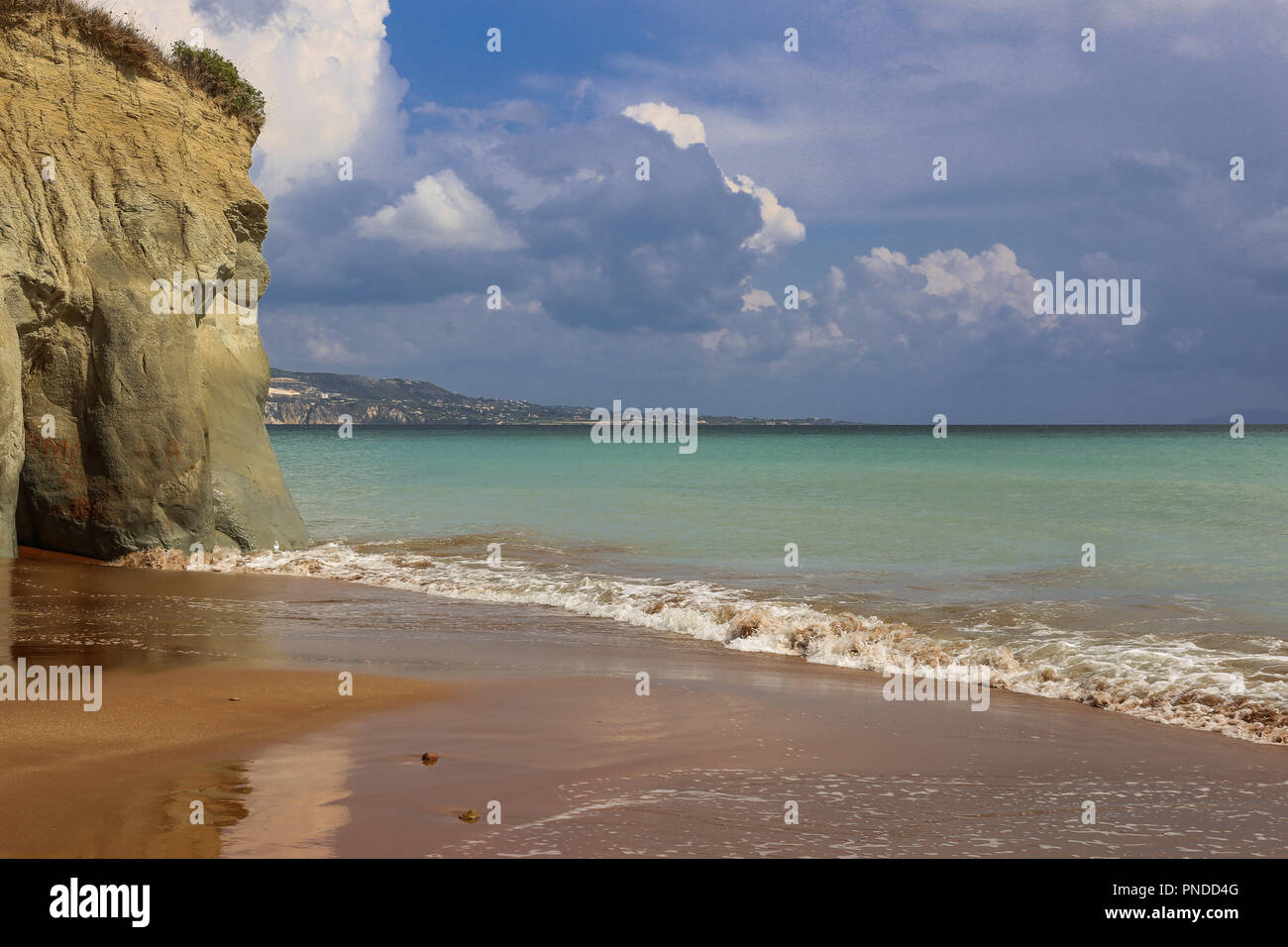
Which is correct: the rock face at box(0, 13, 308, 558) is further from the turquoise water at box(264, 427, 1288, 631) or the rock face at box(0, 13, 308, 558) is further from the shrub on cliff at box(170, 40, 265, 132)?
the turquoise water at box(264, 427, 1288, 631)

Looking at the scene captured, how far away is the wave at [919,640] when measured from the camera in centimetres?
827

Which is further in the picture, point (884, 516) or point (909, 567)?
point (884, 516)

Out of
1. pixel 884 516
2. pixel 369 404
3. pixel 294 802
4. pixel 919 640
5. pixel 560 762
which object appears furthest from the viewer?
pixel 369 404

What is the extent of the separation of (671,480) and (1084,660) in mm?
28591

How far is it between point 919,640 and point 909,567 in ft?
19.2

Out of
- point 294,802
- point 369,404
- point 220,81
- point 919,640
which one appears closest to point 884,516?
point 919,640

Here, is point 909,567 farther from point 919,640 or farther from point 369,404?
point 369,404

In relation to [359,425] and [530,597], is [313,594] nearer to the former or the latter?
[530,597]

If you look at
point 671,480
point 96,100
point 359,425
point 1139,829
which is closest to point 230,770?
point 1139,829

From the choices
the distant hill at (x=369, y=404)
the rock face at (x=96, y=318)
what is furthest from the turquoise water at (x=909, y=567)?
the distant hill at (x=369, y=404)

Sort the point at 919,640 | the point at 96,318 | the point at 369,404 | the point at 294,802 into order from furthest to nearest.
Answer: the point at 369,404, the point at 96,318, the point at 919,640, the point at 294,802

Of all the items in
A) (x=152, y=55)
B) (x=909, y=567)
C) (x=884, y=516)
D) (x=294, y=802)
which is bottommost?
(x=909, y=567)

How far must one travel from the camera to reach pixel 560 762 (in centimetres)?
587

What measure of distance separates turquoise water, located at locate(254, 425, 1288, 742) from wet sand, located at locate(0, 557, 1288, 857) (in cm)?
135
